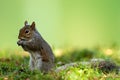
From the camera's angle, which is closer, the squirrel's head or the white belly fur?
the squirrel's head

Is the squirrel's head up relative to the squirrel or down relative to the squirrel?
up

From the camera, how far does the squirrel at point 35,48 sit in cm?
1020

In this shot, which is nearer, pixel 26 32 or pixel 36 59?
pixel 26 32

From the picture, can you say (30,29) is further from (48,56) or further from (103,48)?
(103,48)

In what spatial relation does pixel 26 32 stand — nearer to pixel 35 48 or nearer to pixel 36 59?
pixel 35 48

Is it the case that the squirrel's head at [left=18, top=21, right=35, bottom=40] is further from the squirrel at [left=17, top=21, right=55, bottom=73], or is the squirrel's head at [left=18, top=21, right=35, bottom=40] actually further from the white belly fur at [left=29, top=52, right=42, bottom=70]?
the white belly fur at [left=29, top=52, right=42, bottom=70]

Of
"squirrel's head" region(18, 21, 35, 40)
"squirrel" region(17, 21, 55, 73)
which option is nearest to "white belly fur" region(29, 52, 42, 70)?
"squirrel" region(17, 21, 55, 73)

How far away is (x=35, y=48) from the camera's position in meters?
10.3

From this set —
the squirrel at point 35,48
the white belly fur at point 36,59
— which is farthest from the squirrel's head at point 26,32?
the white belly fur at point 36,59

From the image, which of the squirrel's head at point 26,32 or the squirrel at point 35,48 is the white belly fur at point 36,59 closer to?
the squirrel at point 35,48

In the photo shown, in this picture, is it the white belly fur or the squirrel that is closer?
the squirrel

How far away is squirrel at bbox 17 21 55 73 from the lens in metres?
10.2

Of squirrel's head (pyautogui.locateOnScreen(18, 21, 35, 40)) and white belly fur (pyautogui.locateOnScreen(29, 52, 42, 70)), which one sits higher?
squirrel's head (pyautogui.locateOnScreen(18, 21, 35, 40))

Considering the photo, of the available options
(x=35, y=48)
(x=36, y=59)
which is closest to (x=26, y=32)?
(x=35, y=48)
